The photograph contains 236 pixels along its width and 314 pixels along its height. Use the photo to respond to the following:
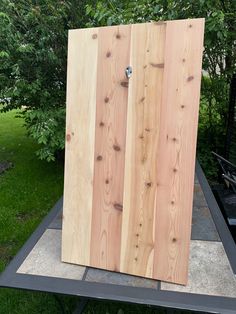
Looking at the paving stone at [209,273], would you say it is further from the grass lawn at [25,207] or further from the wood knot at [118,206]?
the grass lawn at [25,207]

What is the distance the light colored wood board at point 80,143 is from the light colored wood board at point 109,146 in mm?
32

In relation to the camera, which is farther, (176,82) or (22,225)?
(22,225)

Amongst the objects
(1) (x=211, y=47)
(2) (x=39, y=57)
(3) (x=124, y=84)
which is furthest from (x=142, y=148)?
(2) (x=39, y=57)

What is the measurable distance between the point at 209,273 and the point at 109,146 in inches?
31.7

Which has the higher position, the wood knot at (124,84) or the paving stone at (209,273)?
the wood knot at (124,84)

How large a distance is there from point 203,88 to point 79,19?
2128 mm

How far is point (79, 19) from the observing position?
4086 mm

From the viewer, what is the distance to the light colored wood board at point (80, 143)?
158 cm

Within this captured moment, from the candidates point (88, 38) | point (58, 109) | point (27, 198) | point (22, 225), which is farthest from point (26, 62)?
point (88, 38)

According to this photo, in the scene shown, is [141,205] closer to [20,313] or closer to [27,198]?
[20,313]

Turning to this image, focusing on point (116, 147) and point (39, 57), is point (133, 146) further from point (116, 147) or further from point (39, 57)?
point (39, 57)

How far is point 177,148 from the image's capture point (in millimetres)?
1476

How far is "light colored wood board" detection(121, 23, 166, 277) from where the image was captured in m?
1.45

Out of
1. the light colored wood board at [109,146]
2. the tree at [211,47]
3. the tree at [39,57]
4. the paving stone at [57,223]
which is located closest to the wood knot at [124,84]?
the light colored wood board at [109,146]
